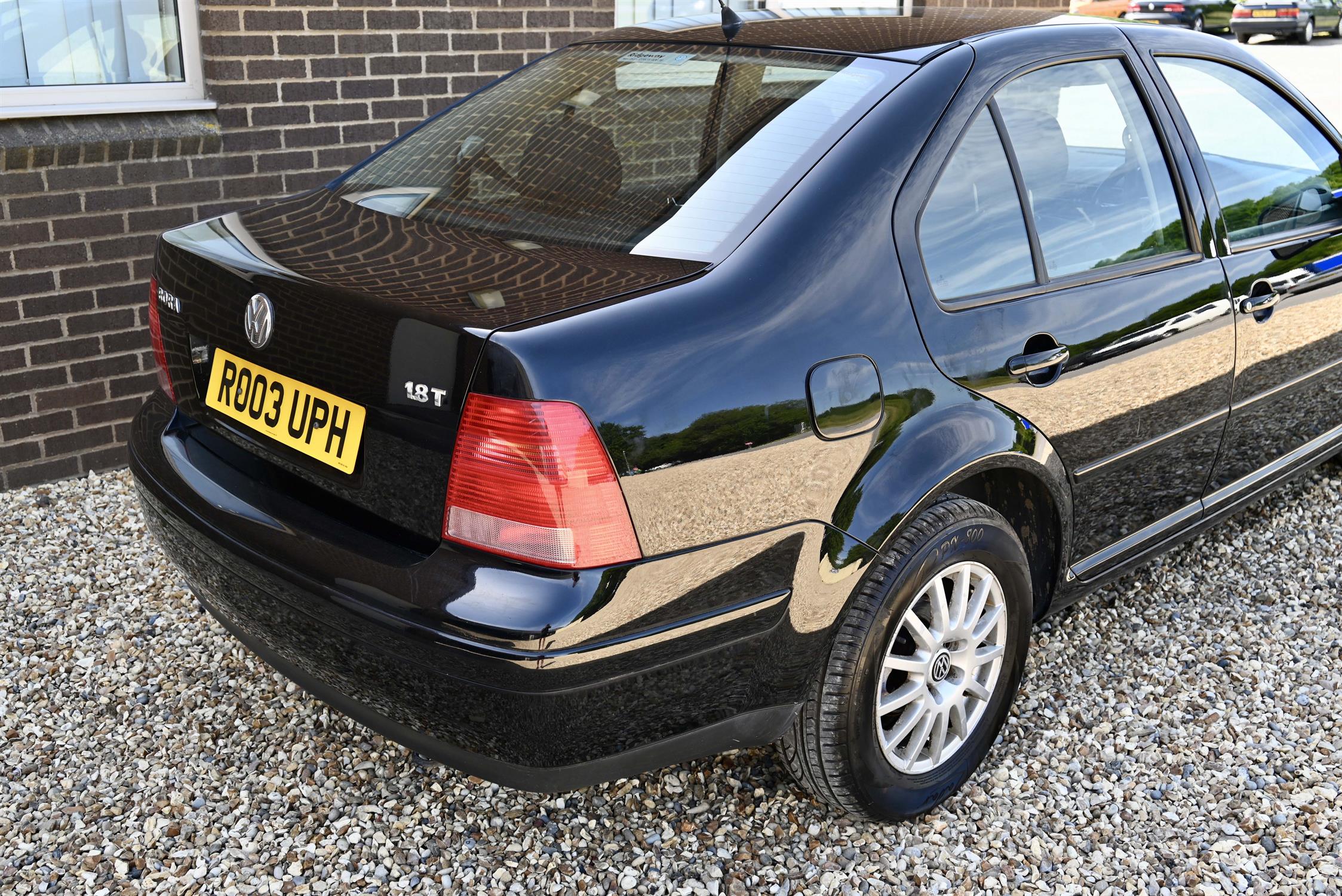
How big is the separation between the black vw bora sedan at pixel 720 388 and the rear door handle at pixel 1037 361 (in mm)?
18

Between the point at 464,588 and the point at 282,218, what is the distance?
3.75 ft

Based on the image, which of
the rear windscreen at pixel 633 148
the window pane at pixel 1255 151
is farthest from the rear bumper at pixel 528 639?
the window pane at pixel 1255 151

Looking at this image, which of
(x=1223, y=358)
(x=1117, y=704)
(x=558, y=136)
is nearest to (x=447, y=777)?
(x=558, y=136)

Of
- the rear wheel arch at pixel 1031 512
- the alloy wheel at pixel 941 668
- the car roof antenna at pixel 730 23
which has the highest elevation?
the car roof antenna at pixel 730 23

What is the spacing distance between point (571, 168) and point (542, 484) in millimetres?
963

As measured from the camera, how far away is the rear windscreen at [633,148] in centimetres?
230

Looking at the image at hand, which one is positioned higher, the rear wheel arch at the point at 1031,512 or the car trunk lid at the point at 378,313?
the car trunk lid at the point at 378,313

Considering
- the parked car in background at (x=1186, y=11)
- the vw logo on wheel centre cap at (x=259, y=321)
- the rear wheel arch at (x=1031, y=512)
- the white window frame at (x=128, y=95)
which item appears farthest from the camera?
the parked car in background at (x=1186, y=11)

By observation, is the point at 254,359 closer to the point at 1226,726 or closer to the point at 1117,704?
the point at 1117,704

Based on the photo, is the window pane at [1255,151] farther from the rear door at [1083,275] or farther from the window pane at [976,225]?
the window pane at [976,225]

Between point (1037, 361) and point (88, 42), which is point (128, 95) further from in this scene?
point (1037, 361)

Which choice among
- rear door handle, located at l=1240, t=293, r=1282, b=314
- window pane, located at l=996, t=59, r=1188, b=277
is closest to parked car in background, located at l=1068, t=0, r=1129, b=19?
rear door handle, located at l=1240, t=293, r=1282, b=314

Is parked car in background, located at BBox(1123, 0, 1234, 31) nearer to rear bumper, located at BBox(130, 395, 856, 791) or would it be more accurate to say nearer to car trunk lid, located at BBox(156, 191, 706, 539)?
car trunk lid, located at BBox(156, 191, 706, 539)

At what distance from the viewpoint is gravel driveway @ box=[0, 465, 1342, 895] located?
2502 mm
